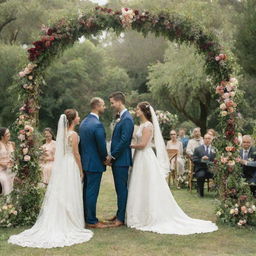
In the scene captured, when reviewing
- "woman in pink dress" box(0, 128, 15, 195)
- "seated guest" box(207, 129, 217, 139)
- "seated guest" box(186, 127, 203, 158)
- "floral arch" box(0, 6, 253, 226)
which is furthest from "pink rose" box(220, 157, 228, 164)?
"seated guest" box(186, 127, 203, 158)

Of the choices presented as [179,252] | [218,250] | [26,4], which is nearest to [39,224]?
[179,252]

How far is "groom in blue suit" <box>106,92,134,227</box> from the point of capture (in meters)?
7.46

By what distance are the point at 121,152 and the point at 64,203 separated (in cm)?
132

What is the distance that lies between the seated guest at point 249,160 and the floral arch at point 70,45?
2.35 ft

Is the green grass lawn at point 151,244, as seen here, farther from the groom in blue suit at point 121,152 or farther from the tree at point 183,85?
the tree at point 183,85

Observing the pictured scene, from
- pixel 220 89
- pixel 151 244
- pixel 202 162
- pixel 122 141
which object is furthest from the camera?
pixel 202 162

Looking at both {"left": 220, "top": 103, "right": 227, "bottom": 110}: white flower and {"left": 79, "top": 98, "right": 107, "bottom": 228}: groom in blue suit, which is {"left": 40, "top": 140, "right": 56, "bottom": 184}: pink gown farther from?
{"left": 220, "top": 103, "right": 227, "bottom": 110}: white flower

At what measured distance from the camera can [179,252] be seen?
5.92m

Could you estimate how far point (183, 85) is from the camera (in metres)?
24.8

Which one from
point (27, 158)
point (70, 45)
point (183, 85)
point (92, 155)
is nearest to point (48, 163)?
point (27, 158)

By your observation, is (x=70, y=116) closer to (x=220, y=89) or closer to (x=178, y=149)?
(x=220, y=89)

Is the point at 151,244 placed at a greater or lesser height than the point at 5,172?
lesser

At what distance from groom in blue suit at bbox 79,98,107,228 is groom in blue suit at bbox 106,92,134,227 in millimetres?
211

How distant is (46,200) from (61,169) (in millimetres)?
575
